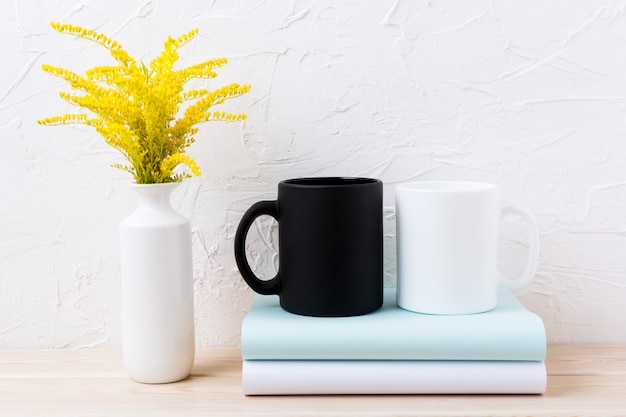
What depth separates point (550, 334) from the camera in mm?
822

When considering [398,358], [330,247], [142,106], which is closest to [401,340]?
[398,358]

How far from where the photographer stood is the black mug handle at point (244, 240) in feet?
2.33

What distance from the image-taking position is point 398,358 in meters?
0.65

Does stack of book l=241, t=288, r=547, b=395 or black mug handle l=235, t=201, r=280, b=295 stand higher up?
black mug handle l=235, t=201, r=280, b=295

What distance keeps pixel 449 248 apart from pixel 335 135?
0.22 metres

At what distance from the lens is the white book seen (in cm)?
64

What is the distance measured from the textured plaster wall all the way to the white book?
184 millimetres

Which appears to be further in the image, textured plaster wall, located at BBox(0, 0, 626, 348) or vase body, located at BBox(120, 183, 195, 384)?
textured plaster wall, located at BBox(0, 0, 626, 348)

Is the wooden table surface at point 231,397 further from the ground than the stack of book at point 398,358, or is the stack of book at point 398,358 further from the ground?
the stack of book at point 398,358

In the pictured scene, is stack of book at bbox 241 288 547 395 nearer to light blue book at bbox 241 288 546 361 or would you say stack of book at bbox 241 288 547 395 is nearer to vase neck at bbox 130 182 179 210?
light blue book at bbox 241 288 546 361

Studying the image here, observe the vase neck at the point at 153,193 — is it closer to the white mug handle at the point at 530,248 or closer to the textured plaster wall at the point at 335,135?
the textured plaster wall at the point at 335,135

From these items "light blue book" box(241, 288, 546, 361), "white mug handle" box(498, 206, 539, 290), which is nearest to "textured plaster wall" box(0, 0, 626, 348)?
"white mug handle" box(498, 206, 539, 290)

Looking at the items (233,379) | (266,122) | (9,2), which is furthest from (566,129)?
(9,2)

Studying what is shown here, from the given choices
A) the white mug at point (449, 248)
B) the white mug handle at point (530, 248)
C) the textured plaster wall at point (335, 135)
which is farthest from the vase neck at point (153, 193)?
the white mug handle at point (530, 248)
